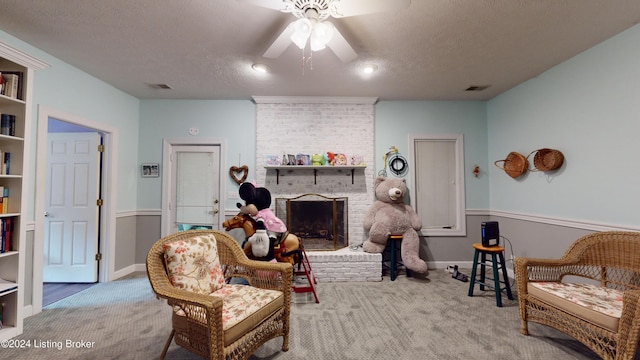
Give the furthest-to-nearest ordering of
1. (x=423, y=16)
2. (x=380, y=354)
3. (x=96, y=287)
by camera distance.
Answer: (x=96, y=287) < (x=423, y=16) < (x=380, y=354)

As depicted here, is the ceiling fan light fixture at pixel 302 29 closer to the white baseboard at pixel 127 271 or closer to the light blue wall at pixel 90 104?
the light blue wall at pixel 90 104

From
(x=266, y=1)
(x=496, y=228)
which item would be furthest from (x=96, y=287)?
(x=496, y=228)

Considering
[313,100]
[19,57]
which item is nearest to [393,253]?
[313,100]

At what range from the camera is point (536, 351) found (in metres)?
1.90

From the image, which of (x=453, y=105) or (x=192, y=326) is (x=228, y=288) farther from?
(x=453, y=105)

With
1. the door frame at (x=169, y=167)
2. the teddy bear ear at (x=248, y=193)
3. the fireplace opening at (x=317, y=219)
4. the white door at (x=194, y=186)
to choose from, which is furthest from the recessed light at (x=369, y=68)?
the white door at (x=194, y=186)

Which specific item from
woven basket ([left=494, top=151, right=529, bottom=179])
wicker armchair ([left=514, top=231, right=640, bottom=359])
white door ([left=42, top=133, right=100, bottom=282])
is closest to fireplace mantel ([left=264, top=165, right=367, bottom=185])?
woven basket ([left=494, top=151, right=529, bottom=179])

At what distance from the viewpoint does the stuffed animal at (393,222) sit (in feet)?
11.2

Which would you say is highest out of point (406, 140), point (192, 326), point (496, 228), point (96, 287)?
point (406, 140)

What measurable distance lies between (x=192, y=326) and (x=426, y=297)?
7.72 ft

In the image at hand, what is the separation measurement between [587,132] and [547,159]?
1.46 feet

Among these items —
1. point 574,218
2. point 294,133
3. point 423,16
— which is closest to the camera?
point 423,16

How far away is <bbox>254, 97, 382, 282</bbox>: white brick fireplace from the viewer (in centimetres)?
385

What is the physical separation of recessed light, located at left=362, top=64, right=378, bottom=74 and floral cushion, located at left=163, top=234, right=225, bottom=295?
2.34 metres
